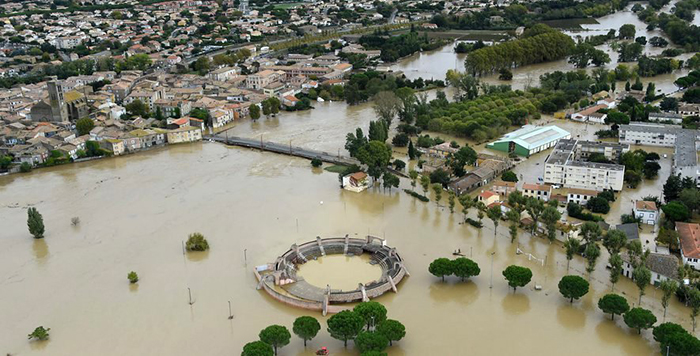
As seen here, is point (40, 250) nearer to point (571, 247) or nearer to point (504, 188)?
point (504, 188)

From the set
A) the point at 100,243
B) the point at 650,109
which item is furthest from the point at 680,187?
the point at 100,243

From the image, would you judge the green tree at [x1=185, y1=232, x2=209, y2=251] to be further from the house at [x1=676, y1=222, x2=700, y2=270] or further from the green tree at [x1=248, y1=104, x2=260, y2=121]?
the green tree at [x1=248, y1=104, x2=260, y2=121]

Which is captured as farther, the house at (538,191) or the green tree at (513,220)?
the house at (538,191)

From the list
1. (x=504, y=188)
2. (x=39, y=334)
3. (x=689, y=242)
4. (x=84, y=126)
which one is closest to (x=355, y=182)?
(x=504, y=188)

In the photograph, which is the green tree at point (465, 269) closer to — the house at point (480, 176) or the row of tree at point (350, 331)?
the row of tree at point (350, 331)

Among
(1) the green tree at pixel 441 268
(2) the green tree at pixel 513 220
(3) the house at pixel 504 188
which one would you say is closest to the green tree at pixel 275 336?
(1) the green tree at pixel 441 268

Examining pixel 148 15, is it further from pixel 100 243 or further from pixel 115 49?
pixel 100 243

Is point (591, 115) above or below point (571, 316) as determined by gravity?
above

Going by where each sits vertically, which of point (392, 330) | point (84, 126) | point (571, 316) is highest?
point (84, 126)
